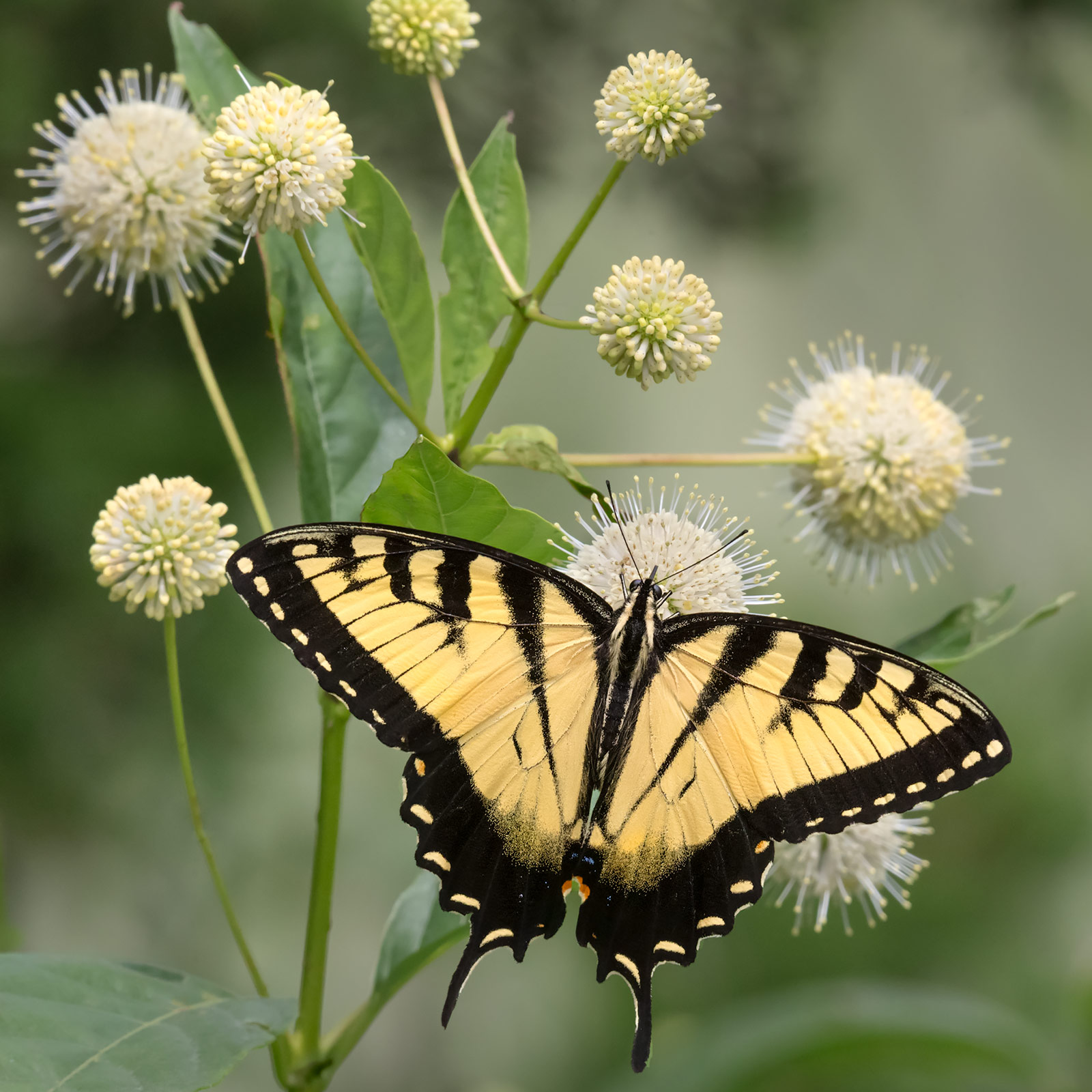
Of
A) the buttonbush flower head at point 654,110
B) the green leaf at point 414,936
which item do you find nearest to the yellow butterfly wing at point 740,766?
the green leaf at point 414,936

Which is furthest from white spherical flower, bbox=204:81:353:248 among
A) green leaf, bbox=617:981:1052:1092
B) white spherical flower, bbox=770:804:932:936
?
green leaf, bbox=617:981:1052:1092

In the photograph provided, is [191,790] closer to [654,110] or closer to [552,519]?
[654,110]

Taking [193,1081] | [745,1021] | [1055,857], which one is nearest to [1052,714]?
[1055,857]

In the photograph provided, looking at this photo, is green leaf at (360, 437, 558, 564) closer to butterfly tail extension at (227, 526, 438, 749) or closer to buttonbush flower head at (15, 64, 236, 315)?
butterfly tail extension at (227, 526, 438, 749)

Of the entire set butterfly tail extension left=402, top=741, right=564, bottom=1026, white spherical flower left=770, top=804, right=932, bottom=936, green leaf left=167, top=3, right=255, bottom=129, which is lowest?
butterfly tail extension left=402, top=741, right=564, bottom=1026

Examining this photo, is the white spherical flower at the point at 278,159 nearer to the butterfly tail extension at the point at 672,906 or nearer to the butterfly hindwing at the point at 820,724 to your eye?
the butterfly hindwing at the point at 820,724

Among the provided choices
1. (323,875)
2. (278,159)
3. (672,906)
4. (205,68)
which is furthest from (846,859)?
(205,68)

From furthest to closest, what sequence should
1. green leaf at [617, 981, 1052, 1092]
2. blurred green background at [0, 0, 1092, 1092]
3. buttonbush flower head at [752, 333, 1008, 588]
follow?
blurred green background at [0, 0, 1092, 1092], green leaf at [617, 981, 1052, 1092], buttonbush flower head at [752, 333, 1008, 588]

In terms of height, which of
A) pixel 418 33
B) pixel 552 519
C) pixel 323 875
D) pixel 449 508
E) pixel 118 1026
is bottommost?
pixel 118 1026
